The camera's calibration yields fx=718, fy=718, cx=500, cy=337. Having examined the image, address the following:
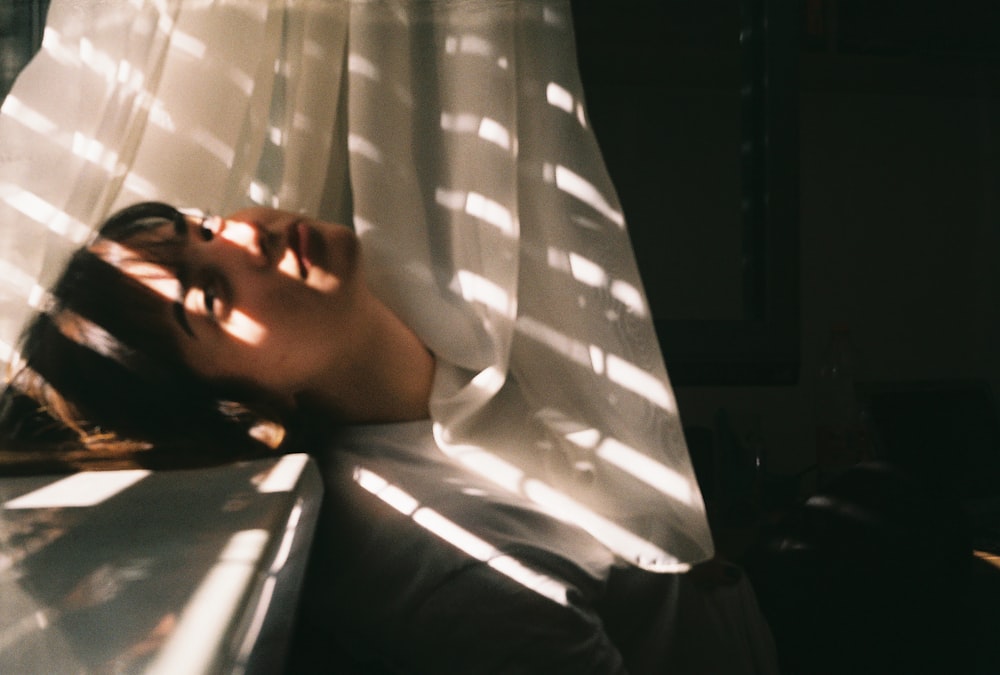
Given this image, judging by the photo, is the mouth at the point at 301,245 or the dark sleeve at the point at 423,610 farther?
the mouth at the point at 301,245

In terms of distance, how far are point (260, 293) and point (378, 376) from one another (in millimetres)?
206

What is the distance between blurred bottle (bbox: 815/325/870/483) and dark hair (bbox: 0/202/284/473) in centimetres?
98

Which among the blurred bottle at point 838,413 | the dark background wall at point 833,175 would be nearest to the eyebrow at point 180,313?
the dark background wall at point 833,175

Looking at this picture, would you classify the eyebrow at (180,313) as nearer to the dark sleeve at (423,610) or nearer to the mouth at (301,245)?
the mouth at (301,245)

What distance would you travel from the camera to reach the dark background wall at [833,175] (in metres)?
1.29

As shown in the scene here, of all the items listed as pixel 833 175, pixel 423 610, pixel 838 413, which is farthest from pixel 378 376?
pixel 833 175

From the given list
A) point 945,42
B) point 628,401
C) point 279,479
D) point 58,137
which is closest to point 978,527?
point 628,401

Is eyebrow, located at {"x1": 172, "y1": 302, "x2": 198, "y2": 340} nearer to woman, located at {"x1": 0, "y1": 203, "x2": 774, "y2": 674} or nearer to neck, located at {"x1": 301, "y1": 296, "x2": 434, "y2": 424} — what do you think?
woman, located at {"x1": 0, "y1": 203, "x2": 774, "y2": 674}

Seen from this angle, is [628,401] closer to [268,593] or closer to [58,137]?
[268,593]

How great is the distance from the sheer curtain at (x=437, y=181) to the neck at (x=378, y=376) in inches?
1.4

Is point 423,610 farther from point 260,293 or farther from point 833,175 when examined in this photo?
point 833,175

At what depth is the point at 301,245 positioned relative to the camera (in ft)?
2.76

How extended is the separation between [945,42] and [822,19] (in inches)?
12.6

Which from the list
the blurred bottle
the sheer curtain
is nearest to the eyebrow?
the sheer curtain
